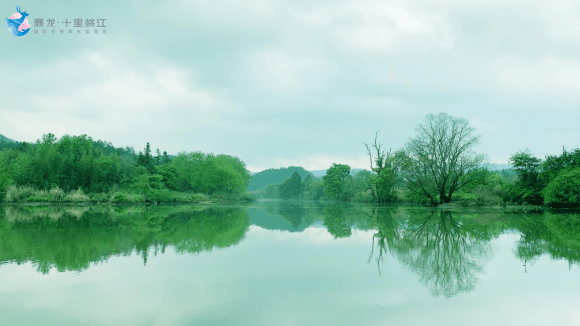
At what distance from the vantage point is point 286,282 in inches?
268

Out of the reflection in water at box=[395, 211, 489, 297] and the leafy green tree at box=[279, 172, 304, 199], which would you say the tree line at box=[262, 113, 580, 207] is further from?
the leafy green tree at box=[279, 172, 304, 199]

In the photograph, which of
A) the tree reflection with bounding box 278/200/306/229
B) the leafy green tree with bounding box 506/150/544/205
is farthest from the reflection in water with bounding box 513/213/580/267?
the leafy green tree with bounding box 506/150/544/205

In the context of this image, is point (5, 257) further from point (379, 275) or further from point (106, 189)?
point (106, 189)

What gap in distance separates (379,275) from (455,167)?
105 feet

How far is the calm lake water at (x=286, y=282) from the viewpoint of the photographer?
202 inches

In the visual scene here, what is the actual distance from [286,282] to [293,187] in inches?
3750

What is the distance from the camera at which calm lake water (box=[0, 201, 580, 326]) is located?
513 cm

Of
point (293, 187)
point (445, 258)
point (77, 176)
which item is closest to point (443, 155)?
point (445, 258)

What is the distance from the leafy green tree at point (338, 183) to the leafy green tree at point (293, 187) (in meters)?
30.1

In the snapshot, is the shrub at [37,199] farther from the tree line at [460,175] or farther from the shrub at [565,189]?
the shrub at [565,189]

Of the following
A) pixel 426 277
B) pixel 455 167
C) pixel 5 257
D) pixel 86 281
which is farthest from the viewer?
pixel 455 167

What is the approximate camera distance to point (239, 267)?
8031mm

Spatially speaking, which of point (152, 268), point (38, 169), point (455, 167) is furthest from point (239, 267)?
point (38, 169)

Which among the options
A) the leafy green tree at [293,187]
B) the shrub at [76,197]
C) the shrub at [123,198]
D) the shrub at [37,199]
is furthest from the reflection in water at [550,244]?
the leafy green tree at [293,187]
